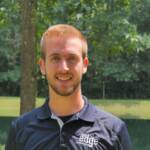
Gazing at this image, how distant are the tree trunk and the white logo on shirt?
5078 millimetres

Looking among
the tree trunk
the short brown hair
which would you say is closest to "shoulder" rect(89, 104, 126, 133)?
the short brown hair

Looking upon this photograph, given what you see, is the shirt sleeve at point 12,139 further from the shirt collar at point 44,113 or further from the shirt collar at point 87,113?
the shirt collar at point 87,113

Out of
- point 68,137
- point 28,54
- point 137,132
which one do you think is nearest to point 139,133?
point 137,132

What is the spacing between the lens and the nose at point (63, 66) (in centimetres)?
211

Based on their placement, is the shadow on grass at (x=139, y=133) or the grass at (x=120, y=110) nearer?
the shadow on grass at (x=139, y=133)

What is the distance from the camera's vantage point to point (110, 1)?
9320 millimetres

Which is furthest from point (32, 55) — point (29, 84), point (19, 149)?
point (19, 149)

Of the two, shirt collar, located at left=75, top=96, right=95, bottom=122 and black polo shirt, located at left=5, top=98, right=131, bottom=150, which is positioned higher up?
shirt collar, located at left=75, top=96, right=95, bottom=122

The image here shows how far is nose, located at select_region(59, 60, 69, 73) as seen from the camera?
2.11 m

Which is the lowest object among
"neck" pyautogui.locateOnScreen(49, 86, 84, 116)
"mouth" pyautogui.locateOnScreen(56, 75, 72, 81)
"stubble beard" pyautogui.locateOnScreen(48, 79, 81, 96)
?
"neck" pyautogui.locateOnScreen(49, 86, 84, 116)

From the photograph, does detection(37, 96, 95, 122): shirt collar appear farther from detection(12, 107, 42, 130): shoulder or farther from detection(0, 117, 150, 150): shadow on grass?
detection(0, 117, 150, 150): shadow on grass

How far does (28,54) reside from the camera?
7309 millimetres

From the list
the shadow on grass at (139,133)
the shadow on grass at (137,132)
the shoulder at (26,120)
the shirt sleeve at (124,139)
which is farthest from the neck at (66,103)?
the shadow on grass at (139,133)

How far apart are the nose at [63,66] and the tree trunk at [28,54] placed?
16.6 ft
